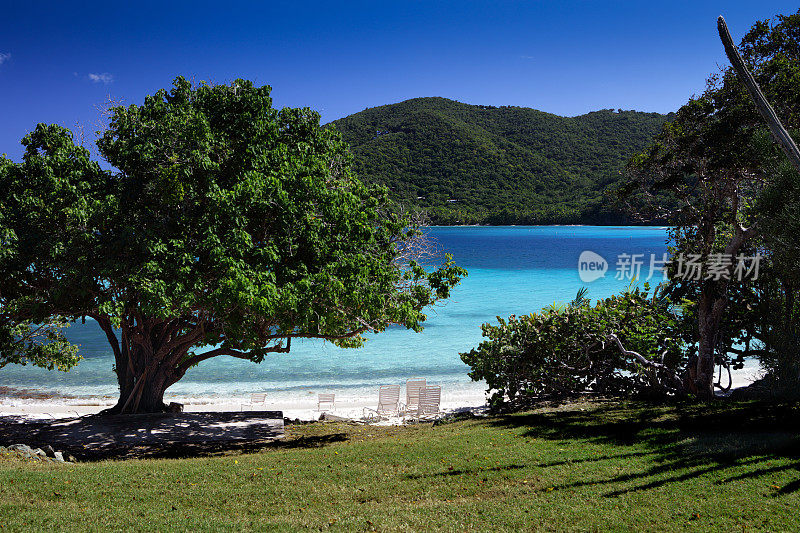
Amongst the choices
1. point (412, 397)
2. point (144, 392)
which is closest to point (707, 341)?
point (412, 397)

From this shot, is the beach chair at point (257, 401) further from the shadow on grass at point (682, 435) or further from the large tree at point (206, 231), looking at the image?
the shadow on grass at point (682, 435)

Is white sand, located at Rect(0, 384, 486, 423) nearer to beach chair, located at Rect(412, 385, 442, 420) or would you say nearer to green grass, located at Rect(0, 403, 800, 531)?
beach chair, located at Rect(412, 385, 442, 420)

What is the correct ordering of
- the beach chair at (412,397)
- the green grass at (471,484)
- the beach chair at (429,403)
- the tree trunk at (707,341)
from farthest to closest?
the beach chair at (412,397) < the beach chair at (429,403) < the tree trunk at (707,341) < the green grass at (471,484)

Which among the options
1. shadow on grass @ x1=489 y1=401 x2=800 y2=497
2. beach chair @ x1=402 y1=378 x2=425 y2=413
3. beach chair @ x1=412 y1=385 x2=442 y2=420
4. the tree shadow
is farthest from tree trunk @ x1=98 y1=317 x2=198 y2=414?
shadow on grass @ x1=489 y1=401 x2=800 y2=497

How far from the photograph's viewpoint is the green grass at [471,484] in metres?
6.14

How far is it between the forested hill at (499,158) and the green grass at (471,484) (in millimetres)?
83066

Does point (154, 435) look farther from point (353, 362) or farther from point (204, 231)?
point (353, 362)

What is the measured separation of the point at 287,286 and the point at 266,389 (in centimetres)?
1392

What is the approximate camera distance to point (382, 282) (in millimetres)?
11438

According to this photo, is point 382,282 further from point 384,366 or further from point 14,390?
point 14,390

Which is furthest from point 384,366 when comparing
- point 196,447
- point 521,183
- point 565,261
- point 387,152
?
point 521,183

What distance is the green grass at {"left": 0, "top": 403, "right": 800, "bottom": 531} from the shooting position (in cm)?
614

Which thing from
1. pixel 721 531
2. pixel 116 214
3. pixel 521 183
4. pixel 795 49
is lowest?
pixel 721 531

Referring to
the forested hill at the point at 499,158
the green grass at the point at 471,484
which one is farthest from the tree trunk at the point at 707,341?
the forested hill at the point at 499,158
